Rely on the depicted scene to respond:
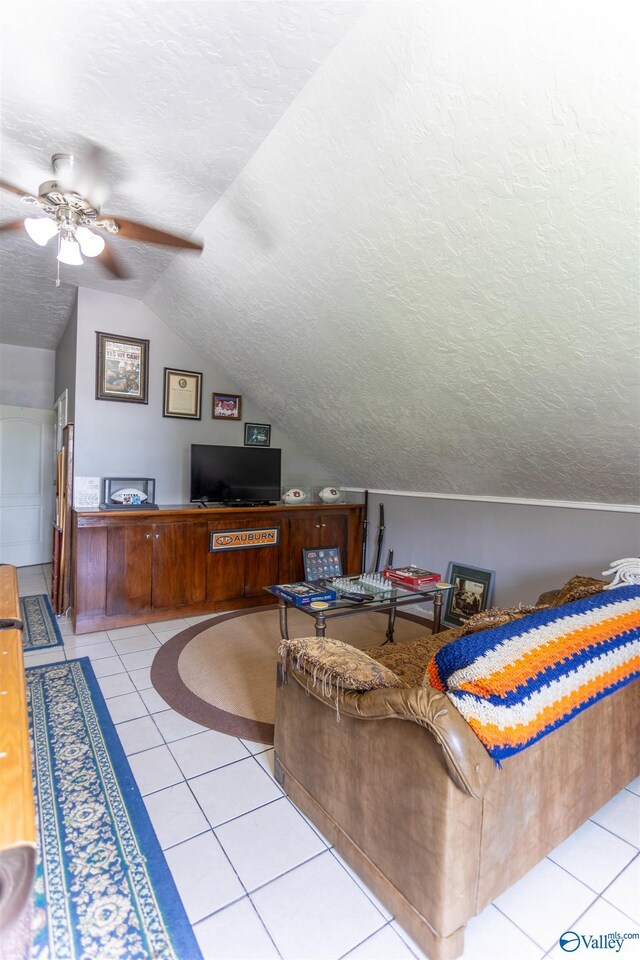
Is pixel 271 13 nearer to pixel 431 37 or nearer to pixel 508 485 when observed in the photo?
pixel 431 37

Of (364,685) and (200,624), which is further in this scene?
(200,624)

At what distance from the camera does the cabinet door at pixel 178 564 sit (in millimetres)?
3775

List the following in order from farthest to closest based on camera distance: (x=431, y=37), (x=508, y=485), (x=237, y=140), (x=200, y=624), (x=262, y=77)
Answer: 1. (x=200, y=624)
2. (x=508, y=485)
3. (x=237, y=140)
4. (x=262, y=77)
5. (x=431, y=37)

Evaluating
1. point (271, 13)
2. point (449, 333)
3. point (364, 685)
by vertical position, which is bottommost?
point (364, 685)

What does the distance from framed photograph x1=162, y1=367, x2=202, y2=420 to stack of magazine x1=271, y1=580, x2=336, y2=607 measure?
2.28 metres

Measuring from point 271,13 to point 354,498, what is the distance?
4.10m

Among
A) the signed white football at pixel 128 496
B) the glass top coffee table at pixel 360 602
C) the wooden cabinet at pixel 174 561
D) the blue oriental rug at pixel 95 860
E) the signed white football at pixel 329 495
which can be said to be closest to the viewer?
the blue oriental rug at pixel 95 860

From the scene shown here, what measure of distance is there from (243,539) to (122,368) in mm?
1885

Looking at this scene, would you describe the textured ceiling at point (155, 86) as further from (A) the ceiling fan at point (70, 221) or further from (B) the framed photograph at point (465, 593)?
(B) the framed photograph at point (465, 593)

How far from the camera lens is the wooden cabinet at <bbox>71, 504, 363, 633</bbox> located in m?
3.50

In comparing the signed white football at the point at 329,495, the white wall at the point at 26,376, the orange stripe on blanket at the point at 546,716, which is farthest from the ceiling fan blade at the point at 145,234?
the white wall at the point at 26,376

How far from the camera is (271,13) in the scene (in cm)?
145

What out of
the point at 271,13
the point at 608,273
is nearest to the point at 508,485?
the point at 608,273

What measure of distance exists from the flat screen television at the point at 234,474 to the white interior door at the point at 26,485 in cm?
246
